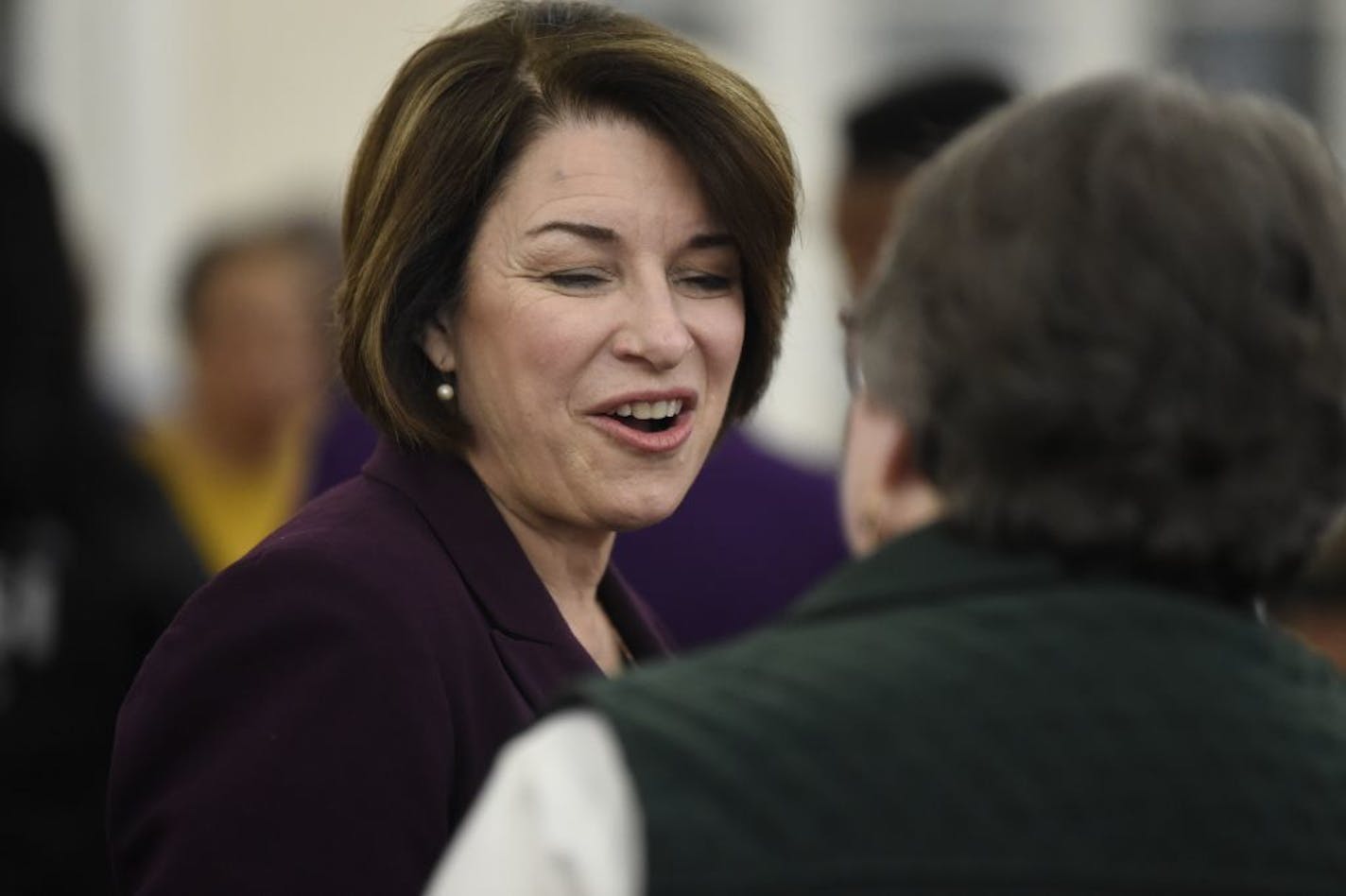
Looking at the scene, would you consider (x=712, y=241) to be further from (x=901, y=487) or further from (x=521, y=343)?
(x=901, y=487)

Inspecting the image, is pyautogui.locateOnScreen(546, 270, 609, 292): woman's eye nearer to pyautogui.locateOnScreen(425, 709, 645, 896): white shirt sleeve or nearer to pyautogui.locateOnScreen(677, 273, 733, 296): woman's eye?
pyautogui.locateOnScreen(677, 273, 733, 296): woman's eye

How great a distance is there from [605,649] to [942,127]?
91.0 inches

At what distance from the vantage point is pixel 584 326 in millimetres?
2877

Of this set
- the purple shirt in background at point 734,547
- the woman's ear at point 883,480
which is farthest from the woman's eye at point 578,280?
the purple shirt in background at point 734,547

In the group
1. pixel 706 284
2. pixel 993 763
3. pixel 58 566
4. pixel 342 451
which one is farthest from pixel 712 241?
pixel 58 566

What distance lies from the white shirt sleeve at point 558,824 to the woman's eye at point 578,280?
90 cm

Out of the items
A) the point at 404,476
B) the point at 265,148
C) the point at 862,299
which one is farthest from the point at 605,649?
the point at 265,148

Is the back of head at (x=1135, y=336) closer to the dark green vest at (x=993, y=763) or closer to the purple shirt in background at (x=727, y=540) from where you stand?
the dark green vest at (x=993, y=763)

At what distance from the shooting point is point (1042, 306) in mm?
2047

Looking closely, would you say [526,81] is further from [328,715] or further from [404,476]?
[328,715]

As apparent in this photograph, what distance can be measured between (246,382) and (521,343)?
3883 millimetres

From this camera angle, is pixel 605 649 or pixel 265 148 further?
pixel 265 148

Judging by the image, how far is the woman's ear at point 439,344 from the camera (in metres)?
2.94

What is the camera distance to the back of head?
204 cm
